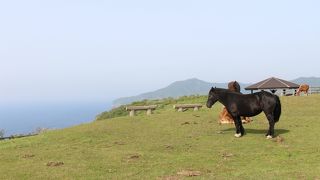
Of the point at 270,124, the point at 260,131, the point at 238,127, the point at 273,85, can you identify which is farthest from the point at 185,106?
the point at 273,85

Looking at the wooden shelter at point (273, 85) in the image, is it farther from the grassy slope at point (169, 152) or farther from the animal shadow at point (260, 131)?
the animal shadow at point (260, 131)

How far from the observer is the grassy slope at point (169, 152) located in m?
13.2

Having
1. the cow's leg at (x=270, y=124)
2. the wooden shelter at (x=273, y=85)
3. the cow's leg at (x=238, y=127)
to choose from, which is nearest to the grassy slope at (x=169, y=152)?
the cow's leg at (x=238, y=127)

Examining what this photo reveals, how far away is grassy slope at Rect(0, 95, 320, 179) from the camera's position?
521 inches

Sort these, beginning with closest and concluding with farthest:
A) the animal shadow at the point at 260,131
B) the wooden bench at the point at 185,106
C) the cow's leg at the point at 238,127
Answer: the cow's leg at the point at 238,127 < the animal shadow at the point at 260,131 < the wooden bench at the point at 185,106

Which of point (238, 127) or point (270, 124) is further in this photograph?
point (238, 127)

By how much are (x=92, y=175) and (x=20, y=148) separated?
886 centimetres

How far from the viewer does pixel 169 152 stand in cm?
1688

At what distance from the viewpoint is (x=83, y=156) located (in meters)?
16.8

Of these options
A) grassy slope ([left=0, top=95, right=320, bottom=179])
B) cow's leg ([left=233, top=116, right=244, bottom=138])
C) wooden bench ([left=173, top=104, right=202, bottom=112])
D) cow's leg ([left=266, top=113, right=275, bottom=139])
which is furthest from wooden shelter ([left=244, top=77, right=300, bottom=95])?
cow's leg ([left=266, top=113, right=275, bottom=139])

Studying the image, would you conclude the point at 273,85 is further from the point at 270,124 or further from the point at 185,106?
the point at 270,124

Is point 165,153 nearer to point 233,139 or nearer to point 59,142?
point 233,139

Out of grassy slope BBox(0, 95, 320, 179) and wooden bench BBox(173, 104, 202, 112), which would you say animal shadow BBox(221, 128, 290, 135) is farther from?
wooden bench BBox(173, 104, 202, 112)

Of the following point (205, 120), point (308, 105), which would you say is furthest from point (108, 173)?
point (308, 105)
